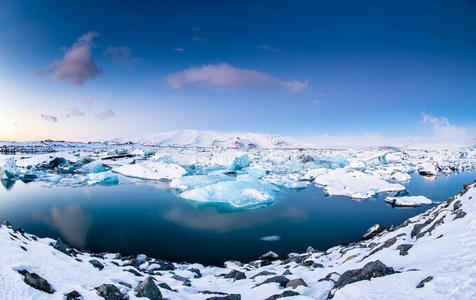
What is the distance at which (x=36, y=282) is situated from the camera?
2.68 metres

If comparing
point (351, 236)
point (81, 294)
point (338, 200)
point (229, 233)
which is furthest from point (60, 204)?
point (338, 200)

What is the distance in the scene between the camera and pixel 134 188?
17781 millimetres

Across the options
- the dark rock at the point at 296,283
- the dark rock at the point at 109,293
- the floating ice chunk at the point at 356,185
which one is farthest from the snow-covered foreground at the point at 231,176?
the dark rock at the point at 109,293

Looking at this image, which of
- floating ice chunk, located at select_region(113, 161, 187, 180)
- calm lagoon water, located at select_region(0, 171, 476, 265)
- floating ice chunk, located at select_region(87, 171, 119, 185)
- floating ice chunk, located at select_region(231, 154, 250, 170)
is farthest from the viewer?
floating ice chunk, located at select_region(231, 154, 250, 170)

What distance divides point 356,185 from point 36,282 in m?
17.1

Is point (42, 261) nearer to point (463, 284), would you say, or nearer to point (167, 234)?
point (463, 284)

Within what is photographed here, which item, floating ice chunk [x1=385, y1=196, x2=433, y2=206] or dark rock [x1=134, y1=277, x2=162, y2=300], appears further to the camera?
floating ice chunk [x1=385, y1=196, x2=433, y2=206]

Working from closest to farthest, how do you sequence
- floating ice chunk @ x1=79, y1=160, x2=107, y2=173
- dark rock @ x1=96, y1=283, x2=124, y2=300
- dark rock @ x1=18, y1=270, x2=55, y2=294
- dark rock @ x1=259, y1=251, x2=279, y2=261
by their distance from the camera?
dark rock @ x1=18, y1=270, x2=55, y2=294, dark rock @ x1=96, y1=283, x2=124, y2=300, dark rock @ x1=259, y1=251, x2=279, y2=261, floating ice chunk @ x1=79, y1=160, x2=107, y2=173

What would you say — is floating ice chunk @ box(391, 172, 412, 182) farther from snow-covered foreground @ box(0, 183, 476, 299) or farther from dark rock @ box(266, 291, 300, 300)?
dark rock @ box(266, 291, 300, 300)

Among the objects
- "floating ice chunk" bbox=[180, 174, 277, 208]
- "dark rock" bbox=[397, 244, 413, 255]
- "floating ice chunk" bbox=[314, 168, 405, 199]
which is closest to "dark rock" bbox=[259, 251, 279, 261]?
"dark rock" bbox=[397, 244, 413, 255]

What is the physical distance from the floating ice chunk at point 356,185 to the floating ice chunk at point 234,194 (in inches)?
201

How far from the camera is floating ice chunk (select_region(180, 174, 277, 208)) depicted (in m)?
12.8

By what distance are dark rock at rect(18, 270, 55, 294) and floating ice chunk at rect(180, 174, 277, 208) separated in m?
10.0

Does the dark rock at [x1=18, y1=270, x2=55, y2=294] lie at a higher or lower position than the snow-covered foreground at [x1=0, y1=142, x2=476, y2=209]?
higher
